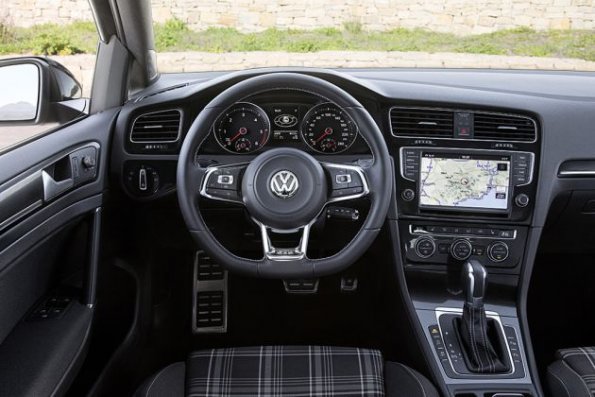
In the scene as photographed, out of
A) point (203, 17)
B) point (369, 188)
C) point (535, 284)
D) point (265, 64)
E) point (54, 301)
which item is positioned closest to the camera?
point (369, 188)

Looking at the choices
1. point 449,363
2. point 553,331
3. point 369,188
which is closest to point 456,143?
point 369,188

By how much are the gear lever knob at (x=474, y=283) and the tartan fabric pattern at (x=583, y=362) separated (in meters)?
0.29

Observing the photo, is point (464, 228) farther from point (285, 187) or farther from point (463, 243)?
point (285, 187)

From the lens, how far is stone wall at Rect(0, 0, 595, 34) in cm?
339

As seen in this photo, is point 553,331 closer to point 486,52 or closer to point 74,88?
point 486,52

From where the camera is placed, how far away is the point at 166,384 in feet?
5.67

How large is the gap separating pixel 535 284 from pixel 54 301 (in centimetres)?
193

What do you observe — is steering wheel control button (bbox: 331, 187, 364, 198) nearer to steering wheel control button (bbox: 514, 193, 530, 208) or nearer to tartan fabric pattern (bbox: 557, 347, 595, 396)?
steering wheel control button (bbox: 514, 193, 530, 208)

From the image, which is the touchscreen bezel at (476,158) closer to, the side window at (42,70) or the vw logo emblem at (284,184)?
the vw logo emblem at (284,184)

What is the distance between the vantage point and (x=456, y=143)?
216 cm

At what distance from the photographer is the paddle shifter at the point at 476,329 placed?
2.00m

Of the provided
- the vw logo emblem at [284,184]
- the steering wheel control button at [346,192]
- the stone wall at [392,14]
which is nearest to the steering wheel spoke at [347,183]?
the steering wheel control button at [346,192]

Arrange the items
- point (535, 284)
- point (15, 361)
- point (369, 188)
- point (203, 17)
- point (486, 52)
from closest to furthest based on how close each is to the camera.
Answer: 1. point (15, 361)
2. point (369, 188)
3. point (535, 284)
4. point (486, 52)
5. point (203, 17)

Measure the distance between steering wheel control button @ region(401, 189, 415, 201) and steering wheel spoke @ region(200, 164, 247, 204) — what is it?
0.62 m
